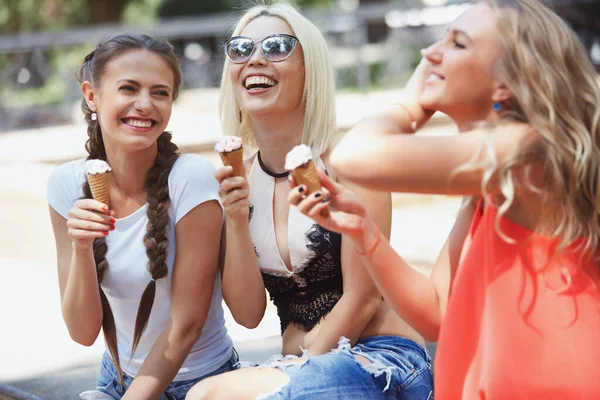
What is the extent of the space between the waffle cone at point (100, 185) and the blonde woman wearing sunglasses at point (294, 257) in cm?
41

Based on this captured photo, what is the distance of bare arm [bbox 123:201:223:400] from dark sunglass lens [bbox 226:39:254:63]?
0.57 meters

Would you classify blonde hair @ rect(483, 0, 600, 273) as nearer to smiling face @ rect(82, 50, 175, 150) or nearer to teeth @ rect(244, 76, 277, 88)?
teeth @ rect(244, 76, 277, 88)

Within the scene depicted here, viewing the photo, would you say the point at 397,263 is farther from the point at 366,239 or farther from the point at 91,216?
the point at 91,216

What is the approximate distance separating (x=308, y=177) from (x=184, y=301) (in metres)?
0.99

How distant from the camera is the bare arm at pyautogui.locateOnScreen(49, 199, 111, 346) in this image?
2799mm

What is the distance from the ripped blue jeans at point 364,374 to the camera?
2721 mm

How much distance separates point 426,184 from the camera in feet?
6.82

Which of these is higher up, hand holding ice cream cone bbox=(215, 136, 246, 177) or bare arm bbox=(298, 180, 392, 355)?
hand holding ice cream cone bbox=(215, 136, 246, 177)

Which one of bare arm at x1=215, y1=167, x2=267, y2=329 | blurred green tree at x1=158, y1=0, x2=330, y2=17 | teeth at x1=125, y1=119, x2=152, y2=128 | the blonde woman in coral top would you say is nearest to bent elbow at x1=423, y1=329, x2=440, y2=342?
the blonde woman in coral top

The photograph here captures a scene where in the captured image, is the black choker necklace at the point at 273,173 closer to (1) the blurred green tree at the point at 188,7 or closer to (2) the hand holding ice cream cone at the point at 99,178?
(2) the hand holding ice cream cone at the point at 99,178

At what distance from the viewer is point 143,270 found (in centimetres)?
312

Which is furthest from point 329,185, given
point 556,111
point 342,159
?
point 556,111

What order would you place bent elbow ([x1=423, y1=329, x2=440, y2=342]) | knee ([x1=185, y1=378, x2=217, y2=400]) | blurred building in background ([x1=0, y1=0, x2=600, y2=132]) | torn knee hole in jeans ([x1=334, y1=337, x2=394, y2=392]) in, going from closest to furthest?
1. bent elbow ([x1=423, y1=329, x2=440, y2=342])
2. knee ([x1=185, y1=378, x2=217, y2=400])
3. torn knee hole in jeans ([x1=334, y1=337, x2=394, y2=392])
4. blurred building in background ([x1=0, y1=0, x2=600, y2=132])

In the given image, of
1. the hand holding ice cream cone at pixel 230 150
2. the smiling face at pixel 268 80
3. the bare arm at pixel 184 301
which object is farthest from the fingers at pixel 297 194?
the smiling face at pixel 268 80
